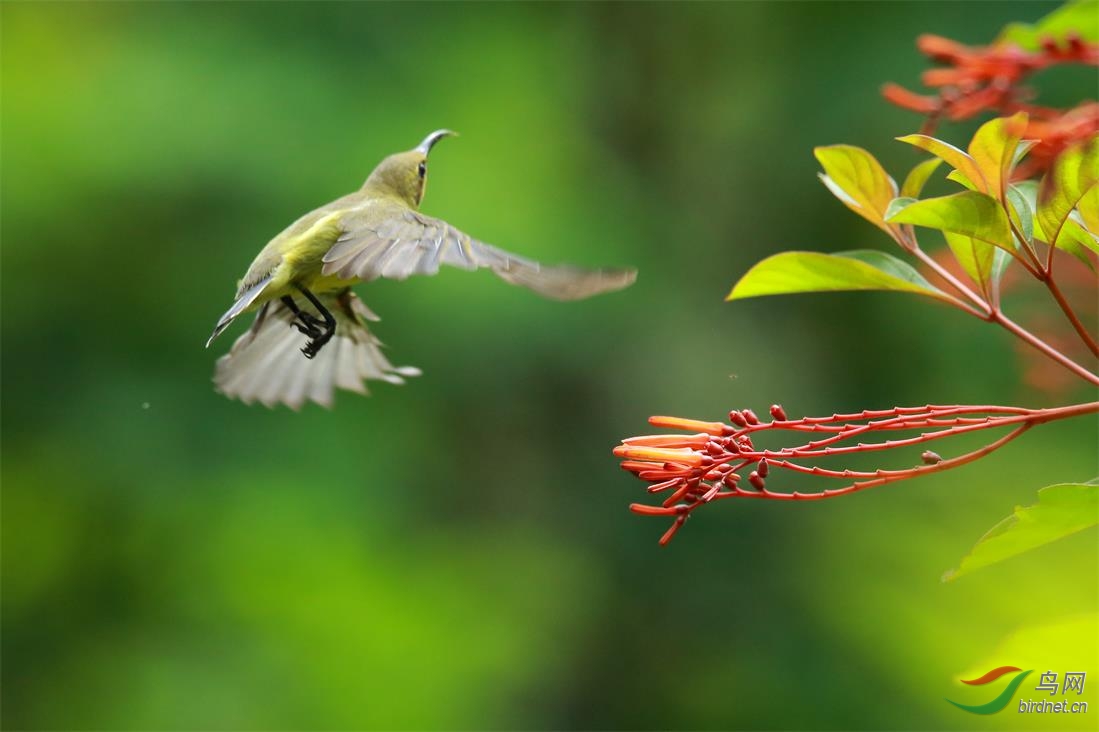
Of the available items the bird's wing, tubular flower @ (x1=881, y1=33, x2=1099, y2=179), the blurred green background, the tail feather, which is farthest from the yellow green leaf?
the blurred green background

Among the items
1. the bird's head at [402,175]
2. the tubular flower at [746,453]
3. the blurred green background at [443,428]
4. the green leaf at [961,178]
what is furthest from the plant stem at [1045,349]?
the blurred green background at [443,428]

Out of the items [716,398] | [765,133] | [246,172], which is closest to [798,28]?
[765,133]

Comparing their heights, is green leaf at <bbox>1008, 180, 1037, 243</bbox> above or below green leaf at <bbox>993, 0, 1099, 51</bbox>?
below

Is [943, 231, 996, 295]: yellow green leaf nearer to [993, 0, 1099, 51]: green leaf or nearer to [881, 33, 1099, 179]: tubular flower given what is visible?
[881, 33, 1099, 179]: tubular flower

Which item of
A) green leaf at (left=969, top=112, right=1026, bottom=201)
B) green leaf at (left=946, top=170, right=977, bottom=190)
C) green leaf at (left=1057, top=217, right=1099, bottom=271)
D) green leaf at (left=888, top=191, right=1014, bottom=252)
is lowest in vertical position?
green leaf at (left=888, top=191, right=1014, bottom=252)

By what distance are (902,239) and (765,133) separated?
3647mm

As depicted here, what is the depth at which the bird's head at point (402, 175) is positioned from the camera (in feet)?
6.75

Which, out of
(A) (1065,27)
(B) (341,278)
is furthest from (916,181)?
(B) (341,278)

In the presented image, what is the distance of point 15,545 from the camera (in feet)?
12.8

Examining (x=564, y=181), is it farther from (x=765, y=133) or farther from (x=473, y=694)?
(x=473, y=694)

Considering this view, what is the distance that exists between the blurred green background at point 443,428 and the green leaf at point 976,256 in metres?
2.53

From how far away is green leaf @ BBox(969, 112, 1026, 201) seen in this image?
1.07 metres

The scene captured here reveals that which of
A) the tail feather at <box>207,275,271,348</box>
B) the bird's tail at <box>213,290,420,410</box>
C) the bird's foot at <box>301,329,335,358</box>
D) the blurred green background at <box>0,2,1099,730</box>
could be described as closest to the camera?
the tail feather at <box>207,275,271,348</box>

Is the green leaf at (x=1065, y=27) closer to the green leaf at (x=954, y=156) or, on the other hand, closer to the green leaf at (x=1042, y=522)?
the green leaf at (x=954, y=156)
